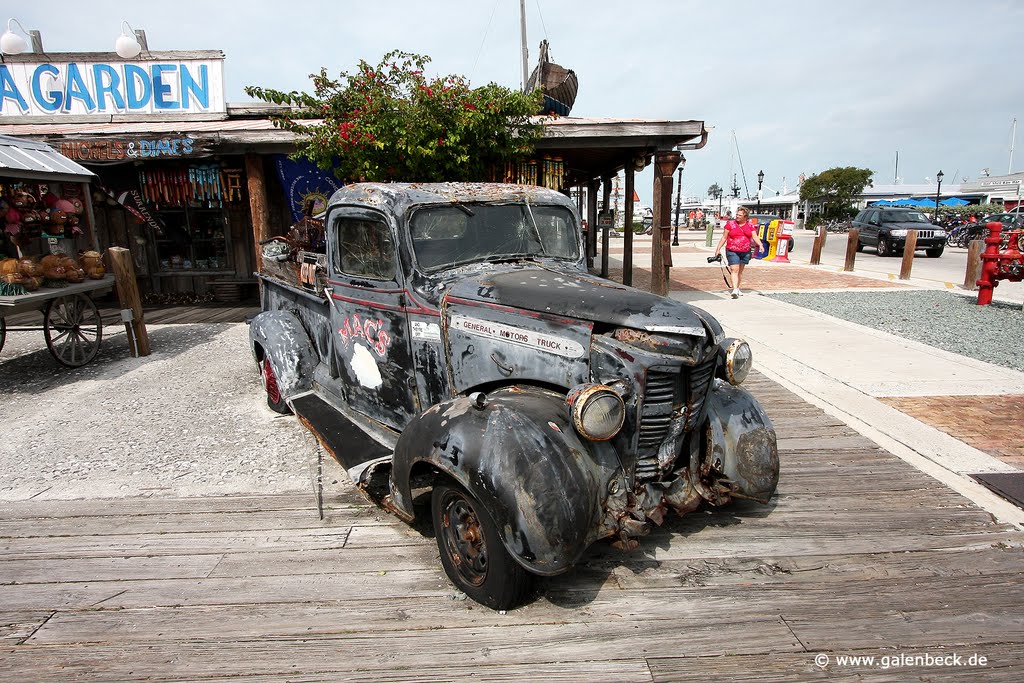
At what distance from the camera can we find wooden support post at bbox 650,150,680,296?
932 centimetres

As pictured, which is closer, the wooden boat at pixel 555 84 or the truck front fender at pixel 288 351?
the truck front fender at pixel 288 351

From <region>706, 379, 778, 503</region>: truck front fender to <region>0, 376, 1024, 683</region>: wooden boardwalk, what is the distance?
298 mm

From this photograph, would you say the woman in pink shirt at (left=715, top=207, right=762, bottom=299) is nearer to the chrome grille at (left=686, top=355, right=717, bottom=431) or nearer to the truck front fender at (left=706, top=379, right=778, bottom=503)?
the truck front fender at (left=706, top=379, right=778, bottom=503)

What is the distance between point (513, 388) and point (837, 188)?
6021cm

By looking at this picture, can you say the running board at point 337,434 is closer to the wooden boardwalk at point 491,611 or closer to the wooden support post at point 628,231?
the wooden boardwalk at point 491,611

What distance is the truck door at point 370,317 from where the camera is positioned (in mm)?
3611

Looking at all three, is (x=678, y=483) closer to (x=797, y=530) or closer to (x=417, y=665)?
(x=797, y=530)

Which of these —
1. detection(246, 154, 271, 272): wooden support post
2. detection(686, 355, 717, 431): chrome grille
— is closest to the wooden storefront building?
detection(246, 154, 271, 272): wooden support post

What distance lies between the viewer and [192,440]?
480cm

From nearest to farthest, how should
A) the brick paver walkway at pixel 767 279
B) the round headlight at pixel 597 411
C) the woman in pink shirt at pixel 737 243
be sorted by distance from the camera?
the round headlight at pixel 597 411
the woman in pink shirt at pixel 737 243
the brick paver walkway at pixel 767 279

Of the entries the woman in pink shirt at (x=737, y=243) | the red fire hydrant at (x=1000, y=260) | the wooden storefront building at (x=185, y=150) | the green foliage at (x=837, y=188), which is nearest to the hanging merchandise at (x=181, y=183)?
the wooden storefront building at (x=185, y=150)

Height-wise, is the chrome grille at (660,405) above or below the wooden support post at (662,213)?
below

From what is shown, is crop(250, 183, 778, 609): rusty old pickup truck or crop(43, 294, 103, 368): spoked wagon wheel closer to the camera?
crop(250, 183, 778, 609): rusty old pickup truck

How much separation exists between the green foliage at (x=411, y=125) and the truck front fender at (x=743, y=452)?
17.4 feet
